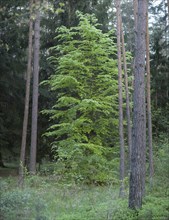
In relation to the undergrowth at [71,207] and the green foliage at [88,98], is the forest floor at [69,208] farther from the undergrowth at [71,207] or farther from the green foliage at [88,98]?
the green foliage at [88,98]

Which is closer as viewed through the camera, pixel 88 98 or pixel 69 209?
pixel 69 209

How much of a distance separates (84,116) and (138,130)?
29.4 feet

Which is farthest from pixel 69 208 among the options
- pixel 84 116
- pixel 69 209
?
pixel 84 116

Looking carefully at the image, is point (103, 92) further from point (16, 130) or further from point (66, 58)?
point (16, 130)

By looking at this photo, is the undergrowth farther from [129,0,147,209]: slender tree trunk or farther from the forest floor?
[129,0,147,209]: slender tree trunk

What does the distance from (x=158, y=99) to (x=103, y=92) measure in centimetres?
1079

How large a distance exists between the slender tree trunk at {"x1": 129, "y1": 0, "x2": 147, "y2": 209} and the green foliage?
700cm

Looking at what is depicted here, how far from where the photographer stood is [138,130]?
906 cm

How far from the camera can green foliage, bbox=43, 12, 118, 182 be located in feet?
54.7

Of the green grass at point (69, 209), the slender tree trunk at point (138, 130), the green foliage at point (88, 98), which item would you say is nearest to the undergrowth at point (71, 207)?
the green grass at point (69, 209)

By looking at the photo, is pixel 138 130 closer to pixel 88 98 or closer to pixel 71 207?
pixel 71 207

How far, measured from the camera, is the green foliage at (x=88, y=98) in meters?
16.7

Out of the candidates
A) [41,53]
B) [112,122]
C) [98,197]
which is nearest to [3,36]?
[41,53]

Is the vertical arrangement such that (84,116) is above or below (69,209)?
above
